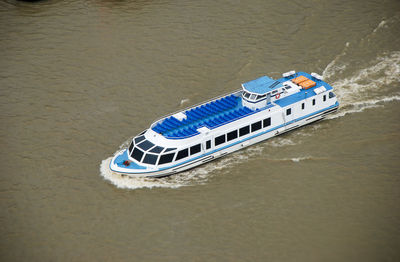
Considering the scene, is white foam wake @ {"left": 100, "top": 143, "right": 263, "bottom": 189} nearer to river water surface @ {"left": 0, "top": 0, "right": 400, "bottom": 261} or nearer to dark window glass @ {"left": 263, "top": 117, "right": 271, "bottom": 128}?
river water surface @ {"left": 0, "top": 0, "right": 400, "bottom": 261}

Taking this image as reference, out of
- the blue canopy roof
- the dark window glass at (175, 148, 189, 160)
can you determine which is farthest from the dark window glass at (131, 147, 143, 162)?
the blue canopy roof

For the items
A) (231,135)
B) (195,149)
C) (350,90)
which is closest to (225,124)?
(231,135)

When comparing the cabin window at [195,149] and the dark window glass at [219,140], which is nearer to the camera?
the cabin window at [195,149]

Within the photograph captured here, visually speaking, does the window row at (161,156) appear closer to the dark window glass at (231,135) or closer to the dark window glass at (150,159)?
the dark window glass at (150,159)

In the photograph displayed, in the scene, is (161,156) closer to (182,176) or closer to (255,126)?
(182,176)

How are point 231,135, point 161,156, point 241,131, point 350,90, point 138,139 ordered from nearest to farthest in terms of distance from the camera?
point 161,156
point 138,139
point 231,135
point 241,131
point 350,90

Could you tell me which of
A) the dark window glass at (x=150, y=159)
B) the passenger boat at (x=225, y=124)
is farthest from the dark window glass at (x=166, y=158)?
the dark window glass at (x=150, y=159)

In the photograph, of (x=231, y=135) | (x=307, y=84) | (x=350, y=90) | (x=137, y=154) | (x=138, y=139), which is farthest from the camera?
(x=350, y=90)
